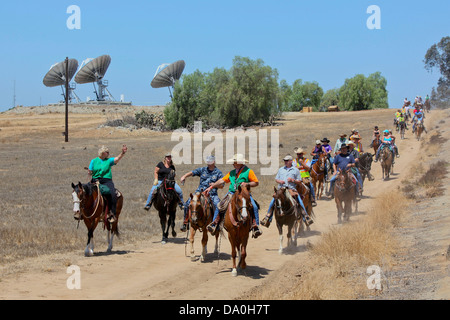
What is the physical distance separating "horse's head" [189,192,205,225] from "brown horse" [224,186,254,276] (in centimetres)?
103

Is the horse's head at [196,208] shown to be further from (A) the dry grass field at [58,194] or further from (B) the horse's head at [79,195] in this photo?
(A) the dry grass field at [58,194]

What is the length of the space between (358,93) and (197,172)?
124942mm

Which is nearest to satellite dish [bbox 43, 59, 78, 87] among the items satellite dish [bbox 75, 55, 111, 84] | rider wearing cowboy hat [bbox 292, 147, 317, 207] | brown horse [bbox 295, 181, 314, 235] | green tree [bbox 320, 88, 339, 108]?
satellite dish [bbox 75, 55, 111, 84]

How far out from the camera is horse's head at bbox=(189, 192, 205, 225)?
12500mm

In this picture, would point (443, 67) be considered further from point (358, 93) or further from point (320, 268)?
point (320, 268)

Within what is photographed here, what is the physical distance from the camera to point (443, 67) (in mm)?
81062

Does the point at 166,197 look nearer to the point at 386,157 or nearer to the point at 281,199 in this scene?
the point at 281,199

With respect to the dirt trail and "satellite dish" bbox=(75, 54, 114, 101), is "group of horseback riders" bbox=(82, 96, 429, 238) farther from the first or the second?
"satellite dish" bbox=(75, 54, 114, 101)

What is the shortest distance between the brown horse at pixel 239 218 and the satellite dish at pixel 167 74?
303 feet

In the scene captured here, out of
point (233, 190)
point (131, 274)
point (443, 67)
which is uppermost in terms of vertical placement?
point (443, 67)

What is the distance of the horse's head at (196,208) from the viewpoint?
1250 centimetres

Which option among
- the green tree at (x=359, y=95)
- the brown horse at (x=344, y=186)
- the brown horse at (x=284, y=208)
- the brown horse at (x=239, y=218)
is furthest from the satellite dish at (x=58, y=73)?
the brown horse at (x=239, y=218)

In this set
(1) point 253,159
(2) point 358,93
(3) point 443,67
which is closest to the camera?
(1) point 253,159
